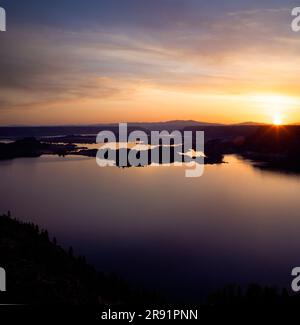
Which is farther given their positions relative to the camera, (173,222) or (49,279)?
(173,222)

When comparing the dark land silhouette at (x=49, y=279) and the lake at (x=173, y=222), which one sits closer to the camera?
the dark land silhouette at (x=49, y=279)

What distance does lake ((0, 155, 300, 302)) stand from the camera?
1238 centimetres

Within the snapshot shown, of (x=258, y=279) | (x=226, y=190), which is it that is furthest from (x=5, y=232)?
(x=226, y=190)

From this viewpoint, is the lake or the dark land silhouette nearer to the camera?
the dark land silhouette

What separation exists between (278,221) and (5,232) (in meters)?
12.2

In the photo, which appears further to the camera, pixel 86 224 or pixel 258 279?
pixel 86 224

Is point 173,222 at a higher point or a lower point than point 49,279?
lower

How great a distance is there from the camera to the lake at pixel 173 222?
1238 centimetres

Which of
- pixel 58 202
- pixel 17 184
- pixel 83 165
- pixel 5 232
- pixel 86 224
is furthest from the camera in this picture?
pixel 83 165

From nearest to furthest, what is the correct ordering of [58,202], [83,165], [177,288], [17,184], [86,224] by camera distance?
[177,288] < [86,224] < [58,202] < [17,184] < [83,165]

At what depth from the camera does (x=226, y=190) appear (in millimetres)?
26531

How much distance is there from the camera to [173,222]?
17828 mm
